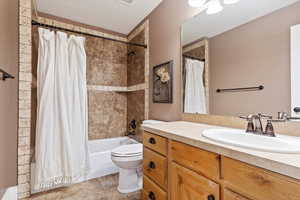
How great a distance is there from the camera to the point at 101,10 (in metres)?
2.40

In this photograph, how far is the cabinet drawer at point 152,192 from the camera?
1.14 m

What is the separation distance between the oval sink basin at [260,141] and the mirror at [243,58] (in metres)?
0.23

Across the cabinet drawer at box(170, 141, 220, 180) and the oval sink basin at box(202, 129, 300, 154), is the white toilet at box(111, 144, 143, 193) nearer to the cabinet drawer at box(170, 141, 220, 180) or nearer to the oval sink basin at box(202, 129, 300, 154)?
the cabinet drawer at box(170, 141, 220, 180)

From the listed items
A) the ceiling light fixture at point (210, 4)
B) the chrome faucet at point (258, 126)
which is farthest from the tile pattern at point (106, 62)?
the chrome faucet at point (258, 126)

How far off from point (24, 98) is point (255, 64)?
2.26m

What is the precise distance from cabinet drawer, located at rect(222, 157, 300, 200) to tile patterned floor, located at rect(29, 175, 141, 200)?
141 centimetres

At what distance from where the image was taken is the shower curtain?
175 centimetres

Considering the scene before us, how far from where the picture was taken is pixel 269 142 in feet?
2.92

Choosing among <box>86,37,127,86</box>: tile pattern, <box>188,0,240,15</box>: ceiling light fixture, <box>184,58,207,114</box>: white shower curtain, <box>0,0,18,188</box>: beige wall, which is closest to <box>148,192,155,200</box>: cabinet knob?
<box>184,58,207,114</box>: white shower curtain

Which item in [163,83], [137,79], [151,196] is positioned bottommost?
[151,196]

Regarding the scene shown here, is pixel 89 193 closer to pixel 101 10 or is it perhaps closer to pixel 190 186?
pixel 190 186

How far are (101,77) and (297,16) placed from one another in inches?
109

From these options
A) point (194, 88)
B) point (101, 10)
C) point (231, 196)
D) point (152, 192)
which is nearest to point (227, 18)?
point (194, 88)

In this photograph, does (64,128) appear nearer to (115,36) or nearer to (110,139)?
(110,139)
